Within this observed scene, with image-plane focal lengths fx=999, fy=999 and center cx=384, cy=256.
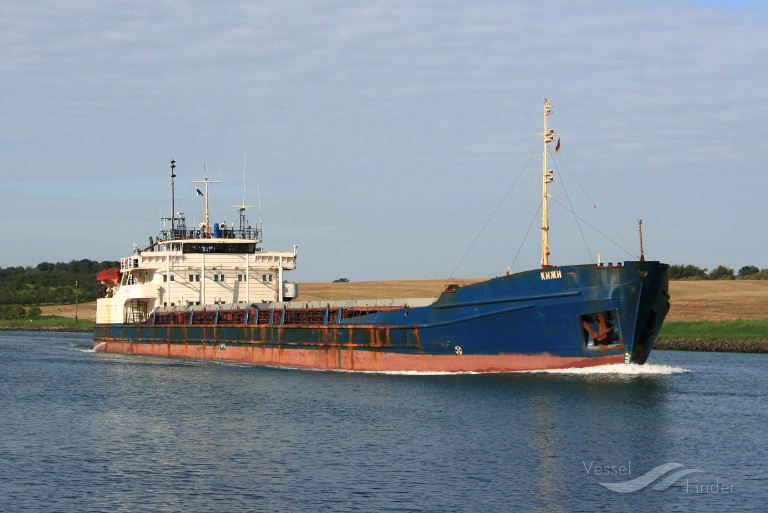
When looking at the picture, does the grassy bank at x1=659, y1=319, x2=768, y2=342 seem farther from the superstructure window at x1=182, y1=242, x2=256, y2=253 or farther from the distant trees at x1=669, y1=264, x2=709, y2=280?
the distant trees at x1=669, y1=264, x2=709, y2=280

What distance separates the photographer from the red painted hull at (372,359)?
34.8m

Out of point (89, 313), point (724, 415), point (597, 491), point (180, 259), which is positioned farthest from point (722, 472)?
point (89, 313)

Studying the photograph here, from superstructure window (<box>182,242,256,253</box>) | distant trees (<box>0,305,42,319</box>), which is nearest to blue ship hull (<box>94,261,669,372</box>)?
superstructure window (<box>182,242,256,253</box>)

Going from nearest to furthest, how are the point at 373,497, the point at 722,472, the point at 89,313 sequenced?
1. the point at 373,497
2. the point at 722,472
3. the point at 89,313

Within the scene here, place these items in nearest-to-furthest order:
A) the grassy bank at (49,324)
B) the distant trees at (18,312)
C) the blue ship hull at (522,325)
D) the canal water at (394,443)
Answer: the canal water at (394,443)
the blue ship hull at (522,325)
the grassy bank at (49,324)
the distant trees at (18,312)

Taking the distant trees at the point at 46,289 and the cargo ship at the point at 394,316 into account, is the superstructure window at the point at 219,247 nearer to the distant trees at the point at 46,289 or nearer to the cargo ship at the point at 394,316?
the cargo ship at the point at 394,316

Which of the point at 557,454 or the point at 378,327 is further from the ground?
the point at 378,327

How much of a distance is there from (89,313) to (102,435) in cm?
8997

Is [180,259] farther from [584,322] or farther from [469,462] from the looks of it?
[469,462]

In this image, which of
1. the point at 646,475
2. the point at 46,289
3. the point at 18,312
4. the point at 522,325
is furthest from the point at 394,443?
the point at 46,289

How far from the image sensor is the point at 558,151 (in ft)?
123

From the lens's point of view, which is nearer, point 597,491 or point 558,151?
point 597,491

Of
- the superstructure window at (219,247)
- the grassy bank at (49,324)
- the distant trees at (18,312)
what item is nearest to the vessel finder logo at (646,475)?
the superstructure window at (219,247)

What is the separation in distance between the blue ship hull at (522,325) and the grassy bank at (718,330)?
24.5 metres
